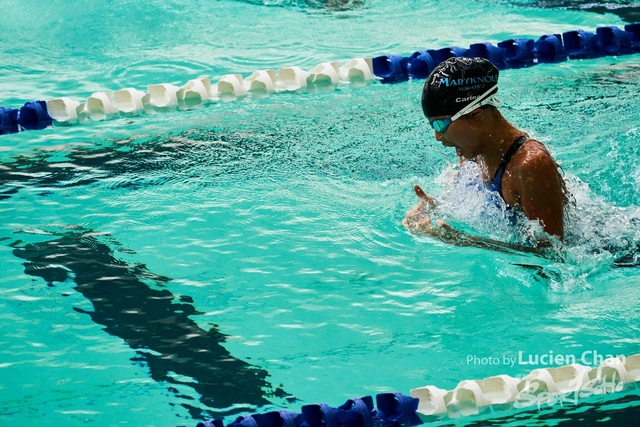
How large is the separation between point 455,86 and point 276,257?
1.26 m

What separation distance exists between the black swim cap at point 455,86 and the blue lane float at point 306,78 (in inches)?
105

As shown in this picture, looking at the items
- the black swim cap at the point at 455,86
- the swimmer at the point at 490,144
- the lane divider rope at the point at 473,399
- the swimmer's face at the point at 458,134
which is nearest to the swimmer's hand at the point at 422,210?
the swimmer at the point at 490,144

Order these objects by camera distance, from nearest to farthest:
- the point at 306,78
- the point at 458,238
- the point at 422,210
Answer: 1. the point at 458,238
2. the point at 422,210
3. the point at 306,78

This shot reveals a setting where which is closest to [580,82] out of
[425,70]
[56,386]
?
[425,70]

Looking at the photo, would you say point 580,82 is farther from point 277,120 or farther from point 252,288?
point 252,288

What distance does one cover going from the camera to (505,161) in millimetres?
3170

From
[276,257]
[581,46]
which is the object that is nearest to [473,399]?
[276,257]

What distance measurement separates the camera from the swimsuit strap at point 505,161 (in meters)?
3.14

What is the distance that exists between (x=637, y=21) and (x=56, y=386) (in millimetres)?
6331

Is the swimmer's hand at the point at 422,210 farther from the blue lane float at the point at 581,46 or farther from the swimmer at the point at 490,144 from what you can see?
the blue lane float at the point at 581,46

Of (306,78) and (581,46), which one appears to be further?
(581,46)

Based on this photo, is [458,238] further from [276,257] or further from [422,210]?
[276,257]

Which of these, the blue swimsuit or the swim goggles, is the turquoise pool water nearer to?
the blue swimsuit

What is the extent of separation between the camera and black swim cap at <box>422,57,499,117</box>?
3117 millimetres
